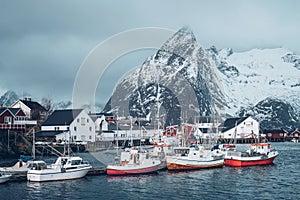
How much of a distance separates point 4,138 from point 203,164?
1568 inches

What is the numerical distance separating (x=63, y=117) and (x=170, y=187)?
195 feet

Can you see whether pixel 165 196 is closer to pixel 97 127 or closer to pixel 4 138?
pixel 4 138

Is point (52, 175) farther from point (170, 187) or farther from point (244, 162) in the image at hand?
point (244, 162)

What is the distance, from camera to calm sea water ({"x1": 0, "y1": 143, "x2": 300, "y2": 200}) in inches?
1609

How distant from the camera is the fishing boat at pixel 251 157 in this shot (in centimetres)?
6644

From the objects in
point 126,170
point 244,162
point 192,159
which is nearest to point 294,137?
point 244,162

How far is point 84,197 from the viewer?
39.9 metres

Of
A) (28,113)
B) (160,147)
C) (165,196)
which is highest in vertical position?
(28,113)

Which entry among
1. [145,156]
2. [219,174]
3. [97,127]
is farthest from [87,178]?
[97,127]

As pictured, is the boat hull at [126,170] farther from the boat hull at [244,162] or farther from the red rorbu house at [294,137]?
the red rorbu house at [294,137]

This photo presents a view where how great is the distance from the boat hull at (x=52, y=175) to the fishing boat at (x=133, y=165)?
4.18 m

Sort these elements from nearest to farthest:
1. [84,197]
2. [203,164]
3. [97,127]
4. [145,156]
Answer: [84,197]
[145,156]
[203,164]
[97,127]

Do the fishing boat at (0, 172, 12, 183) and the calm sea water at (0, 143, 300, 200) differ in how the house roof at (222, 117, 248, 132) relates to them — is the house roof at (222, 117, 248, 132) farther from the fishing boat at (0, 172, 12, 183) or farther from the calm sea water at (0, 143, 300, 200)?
the fishing boat at (0, 172, 12, 183)

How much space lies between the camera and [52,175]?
159 feet
